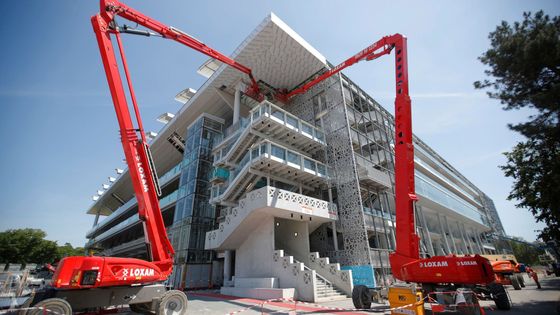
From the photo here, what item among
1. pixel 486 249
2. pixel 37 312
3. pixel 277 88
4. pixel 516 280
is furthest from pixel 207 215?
pixel 486 249

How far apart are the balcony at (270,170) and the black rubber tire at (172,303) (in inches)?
399

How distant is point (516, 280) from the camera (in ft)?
51.8

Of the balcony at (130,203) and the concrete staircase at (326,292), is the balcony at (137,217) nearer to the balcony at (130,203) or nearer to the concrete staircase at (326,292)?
the balcony at (130,203)

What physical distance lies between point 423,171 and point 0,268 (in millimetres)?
70708

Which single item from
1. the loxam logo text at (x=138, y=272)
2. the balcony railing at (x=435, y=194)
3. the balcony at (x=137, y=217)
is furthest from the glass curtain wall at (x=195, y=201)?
the balcony railing at (x=435, y=194)

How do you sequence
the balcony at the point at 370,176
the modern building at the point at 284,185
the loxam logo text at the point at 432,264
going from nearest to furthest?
the loxam logo text at the point at 432,264
the modern building at the point at 284,185
the balcony at the point at 370,176

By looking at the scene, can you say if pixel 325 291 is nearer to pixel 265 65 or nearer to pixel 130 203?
pixel 265 65

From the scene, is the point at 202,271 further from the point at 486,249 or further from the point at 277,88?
the point at 486,249

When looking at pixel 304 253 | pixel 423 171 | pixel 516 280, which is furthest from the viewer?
pixel 423 171

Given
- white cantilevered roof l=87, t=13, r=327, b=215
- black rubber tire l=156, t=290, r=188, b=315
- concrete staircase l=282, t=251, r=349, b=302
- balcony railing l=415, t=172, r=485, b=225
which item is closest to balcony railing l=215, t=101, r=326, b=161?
white cantilevered roof l=87, t=13, r=327, b=215

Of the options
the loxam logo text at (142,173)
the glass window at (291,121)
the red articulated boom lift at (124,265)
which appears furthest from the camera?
the glass window at (291,121)

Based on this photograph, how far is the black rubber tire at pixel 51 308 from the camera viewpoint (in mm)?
5789

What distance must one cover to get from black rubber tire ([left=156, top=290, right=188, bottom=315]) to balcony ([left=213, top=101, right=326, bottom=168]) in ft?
42.2

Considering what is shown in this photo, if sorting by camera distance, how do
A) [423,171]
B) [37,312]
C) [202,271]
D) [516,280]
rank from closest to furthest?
[37,312] → [516,280] → [202,271] → [423,171]
